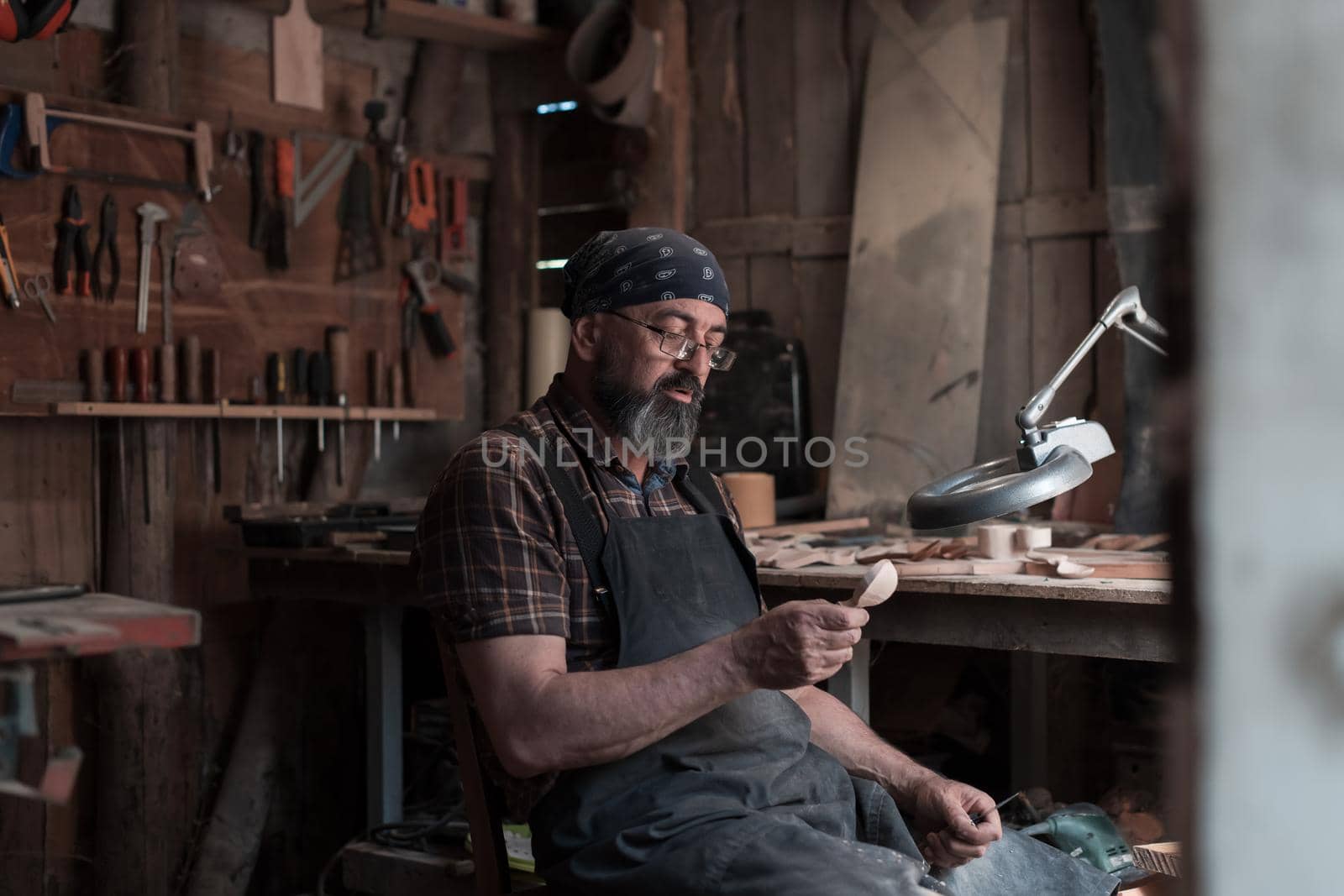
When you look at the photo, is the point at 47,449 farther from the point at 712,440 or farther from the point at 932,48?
the point at 932,48

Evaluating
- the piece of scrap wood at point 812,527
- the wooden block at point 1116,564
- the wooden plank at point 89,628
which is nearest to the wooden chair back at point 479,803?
the wooden plank at point 89,628

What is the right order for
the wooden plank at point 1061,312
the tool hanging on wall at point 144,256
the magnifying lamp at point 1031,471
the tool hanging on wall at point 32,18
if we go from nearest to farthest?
the magnifying lamp at point 1031,471, the tool hanging on wall at point 32,18, the tool hanging on wall at point 144,256, the wooden plank at point 1061,312

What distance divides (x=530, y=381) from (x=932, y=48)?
1.90 metres

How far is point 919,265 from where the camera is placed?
4164 mm

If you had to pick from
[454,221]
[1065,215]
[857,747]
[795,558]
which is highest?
[454,221]

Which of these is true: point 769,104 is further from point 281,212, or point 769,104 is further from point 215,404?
A: point 215,404

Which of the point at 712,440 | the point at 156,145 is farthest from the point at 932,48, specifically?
the point at 156,145

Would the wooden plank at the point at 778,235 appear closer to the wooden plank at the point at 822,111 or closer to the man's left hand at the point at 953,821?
the wooden plank at the point at 822,111

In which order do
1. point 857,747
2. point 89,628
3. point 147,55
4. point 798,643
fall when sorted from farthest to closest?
point 147,55 < point 857,747 < point 798,643 < point 89,628

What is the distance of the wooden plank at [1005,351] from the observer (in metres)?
4.14

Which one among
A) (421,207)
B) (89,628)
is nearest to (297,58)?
(421,207)

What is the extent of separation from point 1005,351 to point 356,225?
7.41 ft

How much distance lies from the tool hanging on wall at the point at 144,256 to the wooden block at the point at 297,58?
0.69 metres

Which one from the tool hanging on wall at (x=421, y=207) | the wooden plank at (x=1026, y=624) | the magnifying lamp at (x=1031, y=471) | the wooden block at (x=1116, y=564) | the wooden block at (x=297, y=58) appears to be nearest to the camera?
the magnifying lamp at (x=1031, y=471)
